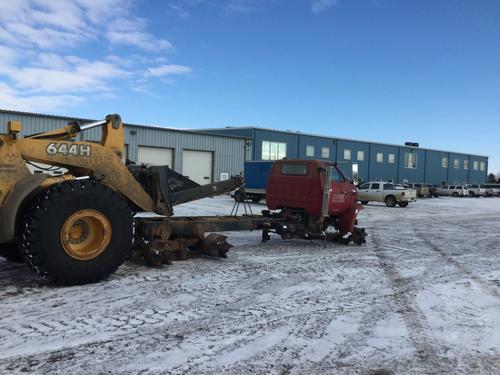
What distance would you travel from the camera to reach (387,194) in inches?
1213

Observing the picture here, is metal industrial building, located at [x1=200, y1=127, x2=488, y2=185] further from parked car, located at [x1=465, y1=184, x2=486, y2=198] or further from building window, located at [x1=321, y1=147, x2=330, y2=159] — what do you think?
parked car, located at [x1=465, y1=184, x2=486, y2=198]

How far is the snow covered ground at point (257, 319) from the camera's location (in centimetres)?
412

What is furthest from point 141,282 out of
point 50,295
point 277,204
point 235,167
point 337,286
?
point 235,167

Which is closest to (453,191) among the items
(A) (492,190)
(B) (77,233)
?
(A) (492,190)

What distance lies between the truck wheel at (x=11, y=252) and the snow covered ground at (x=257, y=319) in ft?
0.69

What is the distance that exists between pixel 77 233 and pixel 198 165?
1212 inches

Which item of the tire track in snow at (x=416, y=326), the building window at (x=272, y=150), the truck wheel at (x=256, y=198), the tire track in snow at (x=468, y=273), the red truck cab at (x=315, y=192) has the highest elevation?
the building window at (x=272, y=150)

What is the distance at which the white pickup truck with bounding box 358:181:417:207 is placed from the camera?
30109 millimetres

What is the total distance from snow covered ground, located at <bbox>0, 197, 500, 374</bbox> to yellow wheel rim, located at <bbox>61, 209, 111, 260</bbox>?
479mm

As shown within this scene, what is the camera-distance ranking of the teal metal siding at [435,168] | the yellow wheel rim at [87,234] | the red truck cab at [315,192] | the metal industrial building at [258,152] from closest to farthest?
the yellow wheel rim at [87,234], the red truck cab at [315,192], the metal industrial building at [258,152], the teal metal siding at [435,168]

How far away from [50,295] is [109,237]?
1.05 metres

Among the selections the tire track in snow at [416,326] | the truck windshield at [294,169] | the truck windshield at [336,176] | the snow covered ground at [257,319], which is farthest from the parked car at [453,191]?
the tire track in snow at [416,326]

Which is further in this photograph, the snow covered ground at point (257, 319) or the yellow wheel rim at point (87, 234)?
the yellow wheel rim at point (87, 234)

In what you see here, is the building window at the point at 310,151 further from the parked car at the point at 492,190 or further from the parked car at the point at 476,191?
the parked car at the point at 492,190
